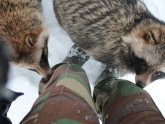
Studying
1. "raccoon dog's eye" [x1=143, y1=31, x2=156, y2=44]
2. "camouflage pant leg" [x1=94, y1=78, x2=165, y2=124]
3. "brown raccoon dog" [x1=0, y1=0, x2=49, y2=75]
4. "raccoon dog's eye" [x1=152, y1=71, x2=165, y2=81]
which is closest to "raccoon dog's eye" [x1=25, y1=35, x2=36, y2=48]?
"brown raccoon dog" [x1=0, y1=0, x2=49, y2=75]

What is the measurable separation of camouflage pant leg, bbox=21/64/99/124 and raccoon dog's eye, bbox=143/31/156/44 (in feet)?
3.28

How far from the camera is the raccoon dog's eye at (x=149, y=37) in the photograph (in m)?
3.36

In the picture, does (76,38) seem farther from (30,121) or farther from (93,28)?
(30,121)

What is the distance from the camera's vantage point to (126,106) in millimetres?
2412

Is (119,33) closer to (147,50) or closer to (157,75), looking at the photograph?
(147,50)

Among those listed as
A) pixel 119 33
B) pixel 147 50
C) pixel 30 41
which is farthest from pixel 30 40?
pixel 147 50

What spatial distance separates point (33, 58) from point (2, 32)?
362mm

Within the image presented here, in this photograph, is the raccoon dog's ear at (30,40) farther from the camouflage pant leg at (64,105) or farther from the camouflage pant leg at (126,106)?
the camouflage pant leg at (126,106)

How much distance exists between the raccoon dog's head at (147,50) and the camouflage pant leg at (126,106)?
1.68 ft

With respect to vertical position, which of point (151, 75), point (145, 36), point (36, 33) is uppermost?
point (36, 33)

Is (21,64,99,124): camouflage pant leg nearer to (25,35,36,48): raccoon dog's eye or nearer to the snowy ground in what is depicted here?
(25,35,36,48): raccoon dog's eye

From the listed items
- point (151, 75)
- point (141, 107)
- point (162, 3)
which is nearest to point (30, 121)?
point (141, 107)

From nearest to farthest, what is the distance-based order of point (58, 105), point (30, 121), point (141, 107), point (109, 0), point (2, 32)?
point (30, 121)
point (58, 105)
point (141, 107)
point (2, 32)
point (109, 0)

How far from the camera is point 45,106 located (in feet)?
6.93
